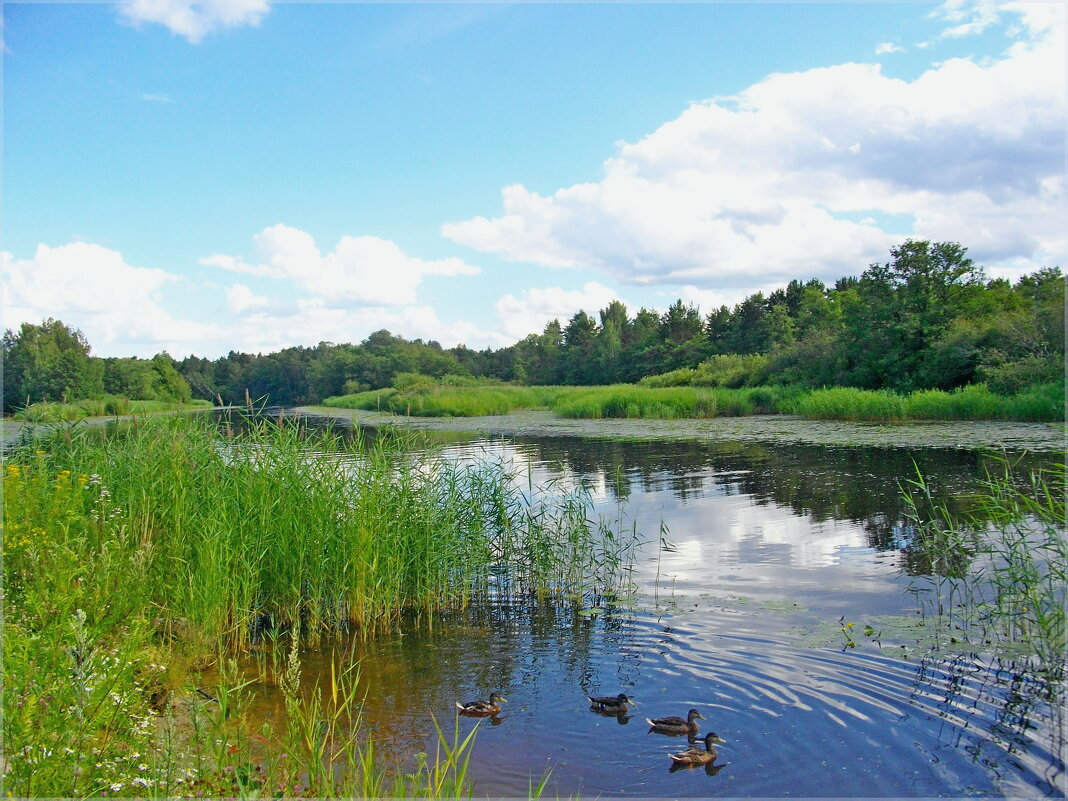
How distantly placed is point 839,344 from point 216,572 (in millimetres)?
30971

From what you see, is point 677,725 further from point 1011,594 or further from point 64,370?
point 64,370

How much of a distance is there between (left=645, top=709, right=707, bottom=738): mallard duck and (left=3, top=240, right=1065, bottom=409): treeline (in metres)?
4.53

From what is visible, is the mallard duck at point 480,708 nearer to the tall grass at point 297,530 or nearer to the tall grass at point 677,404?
the tall grass at point 297,530

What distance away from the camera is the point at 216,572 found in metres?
5.24

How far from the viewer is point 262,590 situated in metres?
6.21

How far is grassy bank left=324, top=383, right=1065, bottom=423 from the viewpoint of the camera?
21.5 meters

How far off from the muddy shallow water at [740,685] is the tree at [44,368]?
24479 mm

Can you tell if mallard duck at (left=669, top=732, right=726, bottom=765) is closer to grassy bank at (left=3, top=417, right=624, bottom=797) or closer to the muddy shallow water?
the muddy shallow water

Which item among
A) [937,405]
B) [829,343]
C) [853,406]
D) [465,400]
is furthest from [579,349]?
[937,405]

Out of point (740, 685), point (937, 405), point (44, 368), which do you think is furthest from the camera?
point (44, 368)

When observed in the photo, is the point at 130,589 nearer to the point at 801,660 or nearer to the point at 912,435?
the point at 801,660

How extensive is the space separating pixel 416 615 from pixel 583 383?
55292mm

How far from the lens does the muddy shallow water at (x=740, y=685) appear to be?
3994 millimetres

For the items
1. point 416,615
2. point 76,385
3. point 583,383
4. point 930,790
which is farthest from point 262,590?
point 583,383
